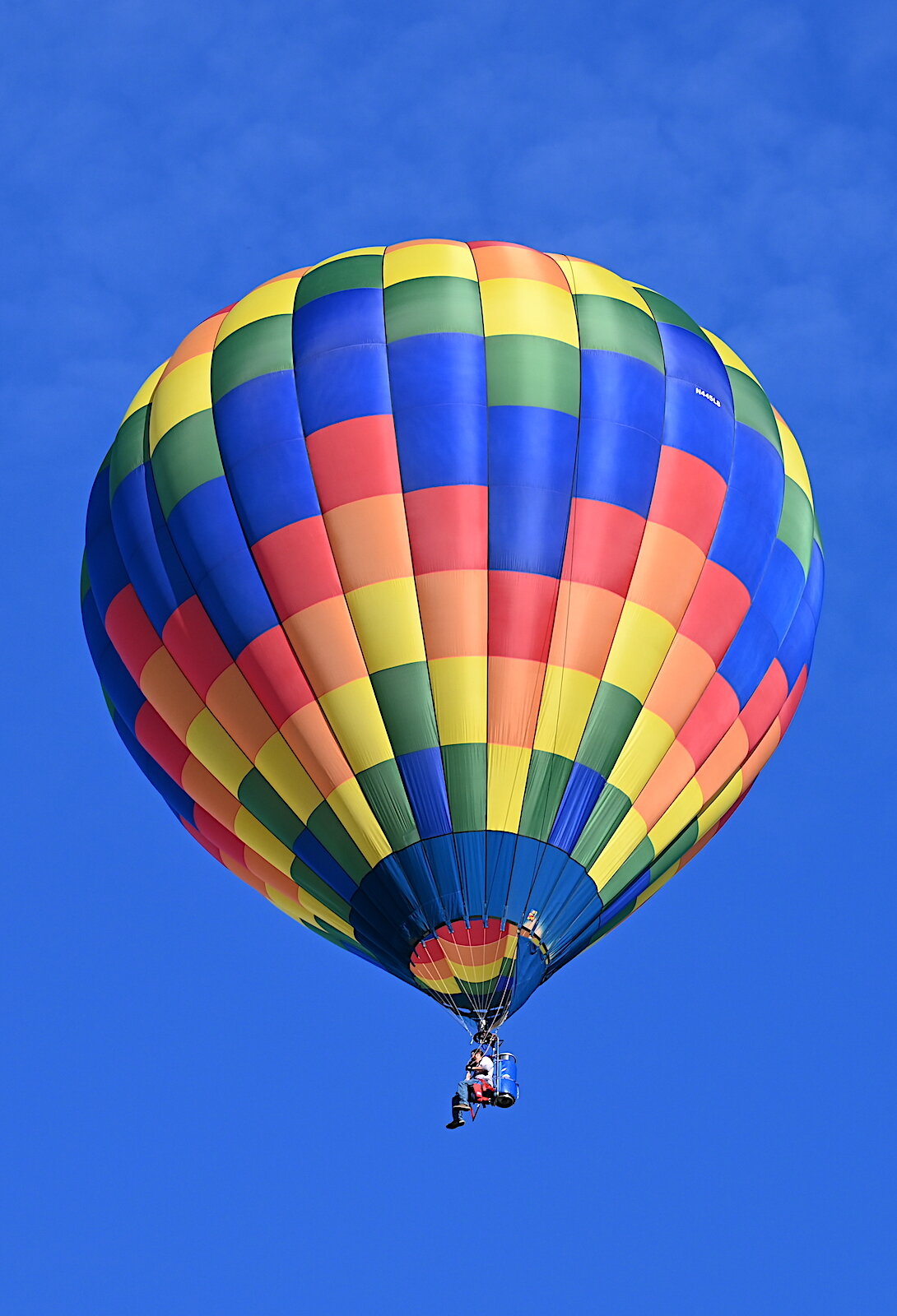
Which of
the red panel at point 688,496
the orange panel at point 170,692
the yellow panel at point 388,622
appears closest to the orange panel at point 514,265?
the red panel at point 688,496

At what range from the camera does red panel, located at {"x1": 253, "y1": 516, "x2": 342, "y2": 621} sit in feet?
64.2

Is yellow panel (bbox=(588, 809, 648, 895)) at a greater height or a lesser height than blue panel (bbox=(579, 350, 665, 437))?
lesser

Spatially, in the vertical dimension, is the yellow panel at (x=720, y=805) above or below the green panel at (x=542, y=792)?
above

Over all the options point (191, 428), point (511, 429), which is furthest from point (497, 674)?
point (191, 428)

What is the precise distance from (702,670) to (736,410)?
8.59ft

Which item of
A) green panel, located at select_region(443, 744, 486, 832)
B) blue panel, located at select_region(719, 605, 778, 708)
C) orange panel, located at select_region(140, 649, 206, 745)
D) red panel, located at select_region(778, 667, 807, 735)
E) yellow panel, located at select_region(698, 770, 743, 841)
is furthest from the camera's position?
red panel, located at select_region(778, 667, 807, 735)

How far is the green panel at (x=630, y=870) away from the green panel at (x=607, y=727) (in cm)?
76

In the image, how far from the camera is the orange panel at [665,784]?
64.6 ft

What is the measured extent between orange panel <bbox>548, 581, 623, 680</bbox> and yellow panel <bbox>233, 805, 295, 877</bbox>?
2.69m

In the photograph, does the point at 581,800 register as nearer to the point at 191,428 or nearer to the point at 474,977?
the point at 474,977

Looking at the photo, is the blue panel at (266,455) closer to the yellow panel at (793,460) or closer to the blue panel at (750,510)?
the blue panel at (750,510)

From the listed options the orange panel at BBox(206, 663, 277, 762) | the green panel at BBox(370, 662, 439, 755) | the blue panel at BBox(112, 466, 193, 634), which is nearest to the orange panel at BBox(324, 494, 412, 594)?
the green panel at BBox(370, 662, 439, 755)

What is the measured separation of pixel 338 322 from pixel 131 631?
3.03 meters

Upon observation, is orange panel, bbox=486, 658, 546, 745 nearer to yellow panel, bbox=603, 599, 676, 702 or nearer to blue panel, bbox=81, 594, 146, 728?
yellow panel, bbox=603, 599, 676, 702
